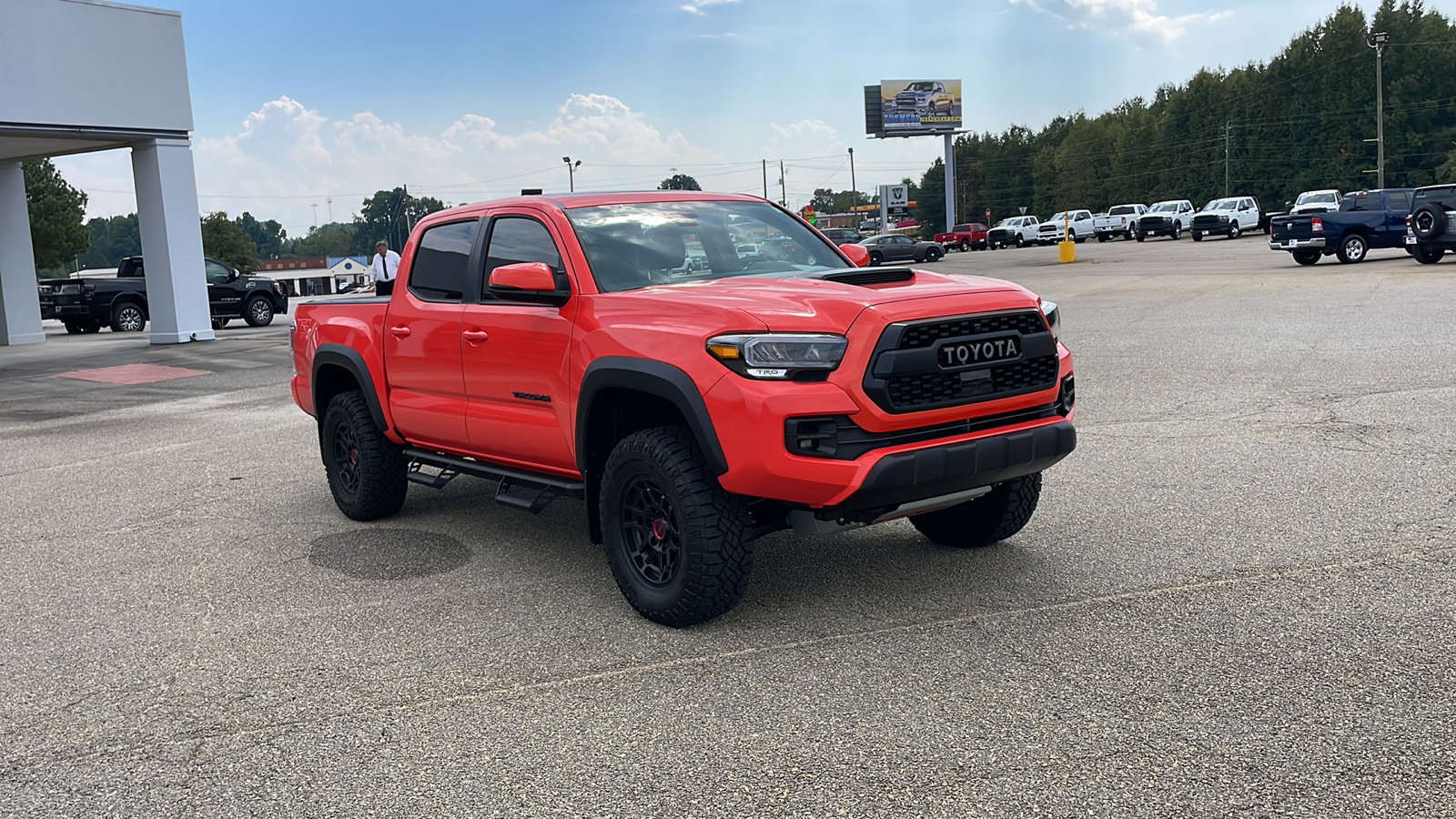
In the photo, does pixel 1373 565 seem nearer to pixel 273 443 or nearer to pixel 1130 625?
pixel 1130 625

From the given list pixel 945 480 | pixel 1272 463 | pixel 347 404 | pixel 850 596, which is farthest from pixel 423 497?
pixel 1272 463

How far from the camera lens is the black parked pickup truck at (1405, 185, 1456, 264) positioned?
2514cm

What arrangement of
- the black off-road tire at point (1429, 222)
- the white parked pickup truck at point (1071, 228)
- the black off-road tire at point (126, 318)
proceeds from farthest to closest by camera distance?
the white parked pickup truck at point (1071, 228), the black off-road tire at point (126, 318), the black off-road tire at point (1429, 222)

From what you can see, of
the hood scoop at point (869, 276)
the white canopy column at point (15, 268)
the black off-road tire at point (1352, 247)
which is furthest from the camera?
the black off-road tire at point (1352, 247)

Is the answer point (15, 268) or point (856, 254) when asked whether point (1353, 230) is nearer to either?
point (856, 254)

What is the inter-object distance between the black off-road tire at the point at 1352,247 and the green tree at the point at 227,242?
98.6 m

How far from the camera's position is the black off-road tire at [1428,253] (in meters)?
25.6

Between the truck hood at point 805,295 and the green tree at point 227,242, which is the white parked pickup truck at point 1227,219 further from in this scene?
the green tree at point 227,242

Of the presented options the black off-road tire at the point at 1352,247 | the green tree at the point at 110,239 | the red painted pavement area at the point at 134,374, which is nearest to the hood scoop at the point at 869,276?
the red painted pavement area at the point at 134,374

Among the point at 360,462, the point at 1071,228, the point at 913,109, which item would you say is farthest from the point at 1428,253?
the point at 913,109

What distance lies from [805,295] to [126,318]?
29.0 m

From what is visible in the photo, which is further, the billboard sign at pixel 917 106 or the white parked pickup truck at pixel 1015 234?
the billboard sign at pixel 917 106

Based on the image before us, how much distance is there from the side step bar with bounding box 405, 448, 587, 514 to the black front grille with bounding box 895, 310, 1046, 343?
5.69 ft

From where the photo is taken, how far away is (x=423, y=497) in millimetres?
8156
